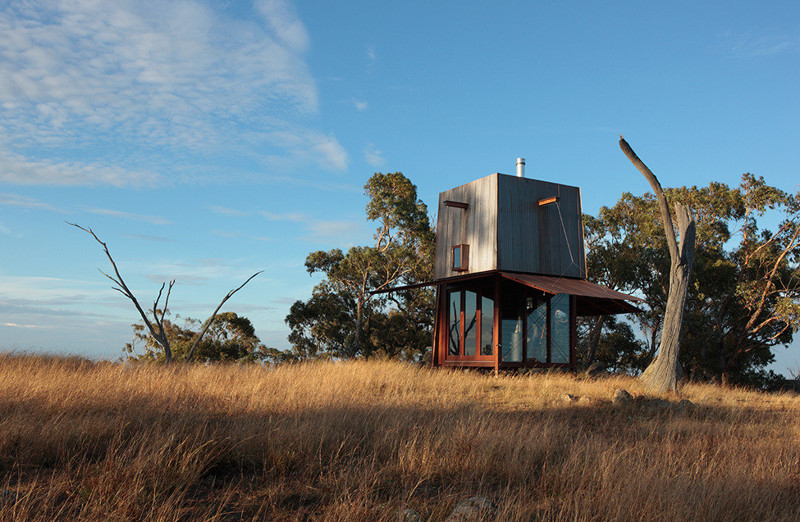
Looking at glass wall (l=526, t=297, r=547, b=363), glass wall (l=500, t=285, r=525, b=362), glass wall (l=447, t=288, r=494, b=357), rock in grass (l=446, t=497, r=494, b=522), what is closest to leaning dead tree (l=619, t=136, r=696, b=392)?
glass wall (l=526, t=297, r=547, b=363)

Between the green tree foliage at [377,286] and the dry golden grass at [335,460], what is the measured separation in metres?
16.5

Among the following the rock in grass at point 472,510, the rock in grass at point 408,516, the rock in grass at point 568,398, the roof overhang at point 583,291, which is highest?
the roof overhang at point 583,291

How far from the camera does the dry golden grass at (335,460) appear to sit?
450 cm

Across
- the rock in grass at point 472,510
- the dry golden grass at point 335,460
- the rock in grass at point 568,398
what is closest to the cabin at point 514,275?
the rock in grass at point 568,398

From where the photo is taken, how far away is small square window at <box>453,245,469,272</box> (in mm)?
17828

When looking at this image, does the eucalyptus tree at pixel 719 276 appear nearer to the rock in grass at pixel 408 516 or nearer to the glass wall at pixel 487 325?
the glass wall at pixel 487 325

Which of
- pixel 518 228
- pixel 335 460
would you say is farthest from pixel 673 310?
pixel 335 460

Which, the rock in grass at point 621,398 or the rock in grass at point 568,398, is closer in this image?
the rock in grass at point 568,398

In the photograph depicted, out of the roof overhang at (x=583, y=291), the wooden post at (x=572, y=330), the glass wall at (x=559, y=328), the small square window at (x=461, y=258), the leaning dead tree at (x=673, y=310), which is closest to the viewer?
the leaning dead tree at (x=673, y=310)

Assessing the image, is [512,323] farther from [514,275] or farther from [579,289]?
[579,289]

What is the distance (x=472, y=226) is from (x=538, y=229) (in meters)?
1.99

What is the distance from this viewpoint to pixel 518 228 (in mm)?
17234

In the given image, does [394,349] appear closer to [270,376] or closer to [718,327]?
[718,327]

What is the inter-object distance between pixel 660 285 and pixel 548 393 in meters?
15.2
